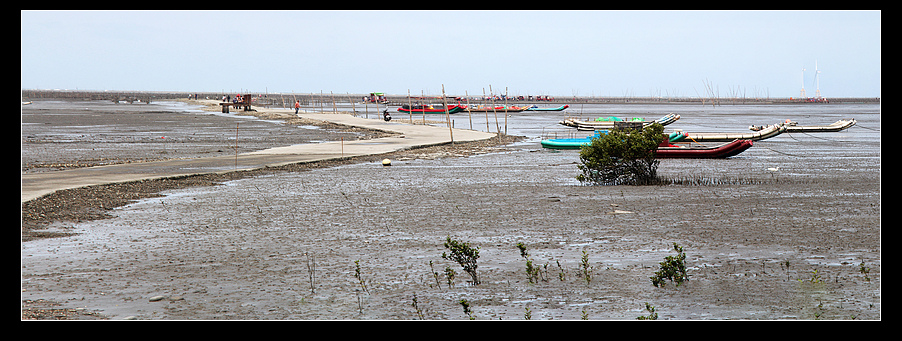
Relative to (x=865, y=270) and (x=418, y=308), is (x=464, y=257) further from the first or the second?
(x=865, y=270)

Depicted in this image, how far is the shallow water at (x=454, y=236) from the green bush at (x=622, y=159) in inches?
34.0

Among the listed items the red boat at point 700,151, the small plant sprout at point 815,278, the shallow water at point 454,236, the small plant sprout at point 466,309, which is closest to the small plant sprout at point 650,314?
the shallow water at point 454,236

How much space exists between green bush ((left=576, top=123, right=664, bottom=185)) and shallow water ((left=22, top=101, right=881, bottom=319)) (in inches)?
34.0

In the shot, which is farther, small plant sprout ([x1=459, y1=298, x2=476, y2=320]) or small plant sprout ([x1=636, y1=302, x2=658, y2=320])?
small plant sprout ([x1=459, y1=298, x2=476, y2=320])

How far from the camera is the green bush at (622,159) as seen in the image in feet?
71.8

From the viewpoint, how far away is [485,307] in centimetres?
943

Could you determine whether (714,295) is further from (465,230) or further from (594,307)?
(465,230)

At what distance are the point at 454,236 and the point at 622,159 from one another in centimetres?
928

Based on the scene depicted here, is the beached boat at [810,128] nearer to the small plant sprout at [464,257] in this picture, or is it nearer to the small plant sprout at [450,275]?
the small plant sprout at [464,257]

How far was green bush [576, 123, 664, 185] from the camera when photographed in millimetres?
21891

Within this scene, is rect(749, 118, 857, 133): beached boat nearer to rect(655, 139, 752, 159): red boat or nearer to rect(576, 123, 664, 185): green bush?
rect(655, 139, 752, 159): red boat

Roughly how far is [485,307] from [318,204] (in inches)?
355

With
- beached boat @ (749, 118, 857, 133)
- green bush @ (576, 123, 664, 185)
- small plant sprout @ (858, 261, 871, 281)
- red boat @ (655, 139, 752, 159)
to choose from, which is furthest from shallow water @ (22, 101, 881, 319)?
beached boat @ (749, 118, 857, 133)
